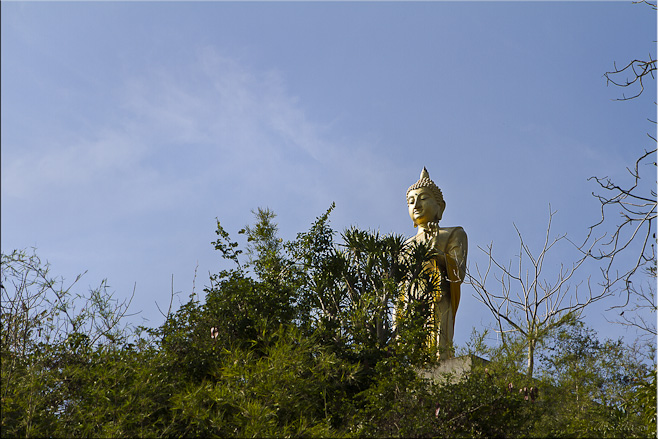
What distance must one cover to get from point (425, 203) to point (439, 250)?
26.9 inches

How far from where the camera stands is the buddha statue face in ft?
31.4

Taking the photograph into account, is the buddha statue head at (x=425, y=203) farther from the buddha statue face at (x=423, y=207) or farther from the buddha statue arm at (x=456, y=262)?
the buddha statue arm at (x=456, y=262)

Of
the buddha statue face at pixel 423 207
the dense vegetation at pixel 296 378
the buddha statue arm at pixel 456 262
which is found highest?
the buddha statue face at pixel 423 207

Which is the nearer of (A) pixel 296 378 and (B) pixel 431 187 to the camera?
(A) pixel 296 378

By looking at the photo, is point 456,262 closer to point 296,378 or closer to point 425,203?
point 425,203

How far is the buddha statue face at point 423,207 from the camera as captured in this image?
31.4ft

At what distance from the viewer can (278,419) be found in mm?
6723

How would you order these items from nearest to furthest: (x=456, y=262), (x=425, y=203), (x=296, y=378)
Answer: (x=296, y=378) < (x=456, y=262) < (x=425, y=203)

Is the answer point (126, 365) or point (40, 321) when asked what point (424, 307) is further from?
point (40, 321)

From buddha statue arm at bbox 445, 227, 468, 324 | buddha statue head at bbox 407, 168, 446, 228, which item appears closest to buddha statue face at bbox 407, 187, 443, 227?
buddha statue head at bbox 407, 168, 446, 228

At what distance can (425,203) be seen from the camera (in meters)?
9.59

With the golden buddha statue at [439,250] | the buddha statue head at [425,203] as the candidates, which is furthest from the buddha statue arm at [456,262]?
the buddha statue head at [425,203]

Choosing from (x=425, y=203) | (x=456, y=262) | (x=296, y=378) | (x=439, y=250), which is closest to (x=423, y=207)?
(x=425, y=203)

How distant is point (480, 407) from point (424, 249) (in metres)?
2.15
